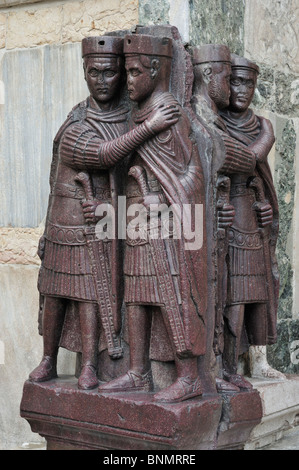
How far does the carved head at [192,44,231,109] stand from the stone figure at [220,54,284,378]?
0.45ft

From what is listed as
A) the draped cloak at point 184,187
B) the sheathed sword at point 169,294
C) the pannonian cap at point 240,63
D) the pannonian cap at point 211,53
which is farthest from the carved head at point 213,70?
the sheathed sword at point 169,294

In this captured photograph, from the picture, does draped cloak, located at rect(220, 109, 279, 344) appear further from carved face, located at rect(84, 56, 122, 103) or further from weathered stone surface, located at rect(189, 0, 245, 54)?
carved face, located at rect(84, 56, 122, 103)

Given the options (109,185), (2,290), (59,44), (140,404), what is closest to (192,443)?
(140,404)

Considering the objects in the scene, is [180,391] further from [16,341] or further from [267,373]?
[16,341]

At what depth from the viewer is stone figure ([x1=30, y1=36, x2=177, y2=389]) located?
11.6ft

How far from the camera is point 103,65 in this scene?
353 cm

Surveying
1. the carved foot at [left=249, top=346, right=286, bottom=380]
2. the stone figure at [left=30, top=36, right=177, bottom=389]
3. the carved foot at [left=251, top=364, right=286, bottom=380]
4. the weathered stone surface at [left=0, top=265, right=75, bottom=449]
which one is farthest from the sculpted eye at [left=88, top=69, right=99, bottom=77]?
the carved foot at [left=251, top=364, right=286, bottom=380]

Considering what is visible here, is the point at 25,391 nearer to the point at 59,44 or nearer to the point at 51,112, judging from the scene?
the point at 51,112

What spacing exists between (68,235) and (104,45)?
0.75 metres

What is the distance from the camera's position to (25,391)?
3721mm

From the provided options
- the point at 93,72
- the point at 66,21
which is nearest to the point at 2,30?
the point at 66,21

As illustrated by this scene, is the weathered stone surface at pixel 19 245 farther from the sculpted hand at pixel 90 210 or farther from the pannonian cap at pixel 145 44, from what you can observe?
the pannonian cap at pixel 145 44

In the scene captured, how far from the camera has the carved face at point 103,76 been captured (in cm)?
354

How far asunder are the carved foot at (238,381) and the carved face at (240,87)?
109 centimetres
